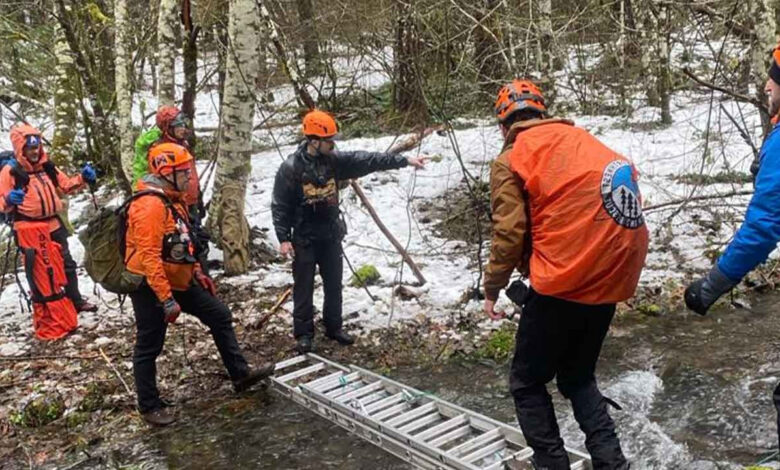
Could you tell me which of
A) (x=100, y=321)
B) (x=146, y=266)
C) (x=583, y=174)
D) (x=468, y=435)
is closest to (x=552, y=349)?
(x=583, y=174)

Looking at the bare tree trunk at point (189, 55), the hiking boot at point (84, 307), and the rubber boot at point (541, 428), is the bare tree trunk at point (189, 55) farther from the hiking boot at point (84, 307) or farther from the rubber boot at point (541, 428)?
the rubber boot at point (541, 428)

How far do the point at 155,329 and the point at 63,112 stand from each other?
27.6 ft

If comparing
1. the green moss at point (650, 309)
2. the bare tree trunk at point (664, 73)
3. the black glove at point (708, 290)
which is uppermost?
the bare tree trunk at point (664, 73)

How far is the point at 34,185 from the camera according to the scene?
7434mm

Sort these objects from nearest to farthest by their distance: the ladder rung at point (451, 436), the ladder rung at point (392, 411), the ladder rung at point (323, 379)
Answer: the ladder rung at point (451, 436) → the ladder rung at point (392, 411) → the ladder rung at point (323, 379)

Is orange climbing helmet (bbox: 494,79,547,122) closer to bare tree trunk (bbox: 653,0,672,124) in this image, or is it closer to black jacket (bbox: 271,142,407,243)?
black jacket (bbox: 271,142,407,243)

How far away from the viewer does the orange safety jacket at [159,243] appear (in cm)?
520

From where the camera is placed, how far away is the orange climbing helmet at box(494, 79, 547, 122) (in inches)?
157

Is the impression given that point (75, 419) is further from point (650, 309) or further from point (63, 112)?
point (63, 112)

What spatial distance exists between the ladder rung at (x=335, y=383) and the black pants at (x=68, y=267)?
3591mm

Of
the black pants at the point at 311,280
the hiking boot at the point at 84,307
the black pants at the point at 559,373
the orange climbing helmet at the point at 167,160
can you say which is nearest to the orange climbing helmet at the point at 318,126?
the black pants at the point at 311,280

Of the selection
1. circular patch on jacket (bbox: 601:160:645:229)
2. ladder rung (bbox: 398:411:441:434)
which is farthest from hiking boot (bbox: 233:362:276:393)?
circular patch on jacket (bbox: 601:160:645:229)

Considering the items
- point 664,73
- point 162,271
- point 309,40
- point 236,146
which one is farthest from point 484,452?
point 309,40

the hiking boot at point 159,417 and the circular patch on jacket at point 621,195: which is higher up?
the circular patch on jacket at point 621,195
